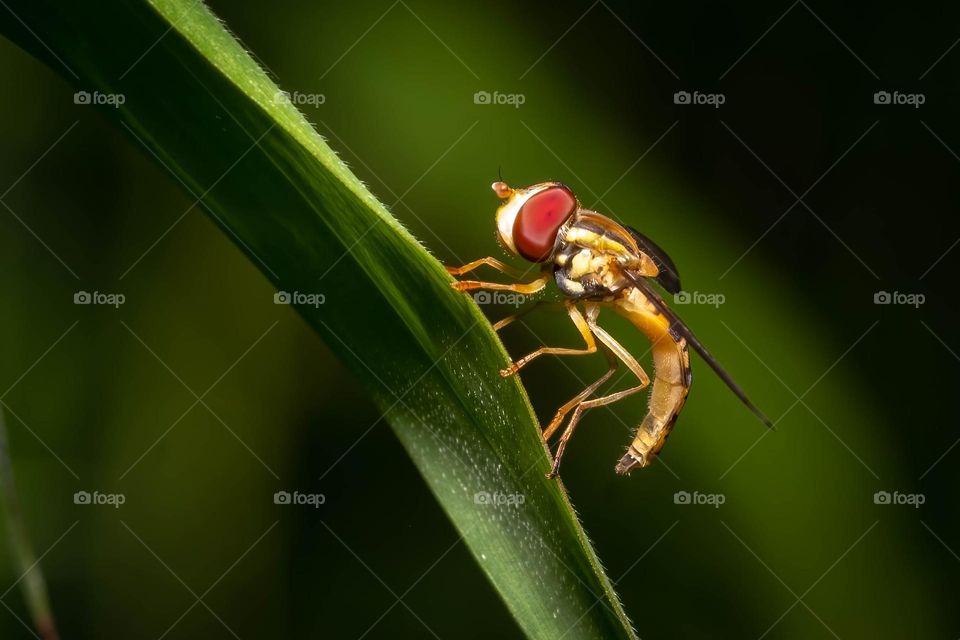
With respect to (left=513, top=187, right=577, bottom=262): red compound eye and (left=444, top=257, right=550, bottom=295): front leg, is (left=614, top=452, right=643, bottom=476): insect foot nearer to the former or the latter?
(left=444, top=257, right=550, bottom=295): front leg

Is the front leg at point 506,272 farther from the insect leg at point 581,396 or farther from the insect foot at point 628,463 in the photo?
the insect foot at point 628,463

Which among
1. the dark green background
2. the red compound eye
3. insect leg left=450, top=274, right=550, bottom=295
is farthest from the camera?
the dark green background

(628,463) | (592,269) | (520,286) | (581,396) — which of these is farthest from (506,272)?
(628,463)

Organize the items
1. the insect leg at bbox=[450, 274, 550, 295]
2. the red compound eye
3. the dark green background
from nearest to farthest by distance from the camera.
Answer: the insect leg at bbox=[450, 274, 550, 295] < the red compound eye < the dark green background

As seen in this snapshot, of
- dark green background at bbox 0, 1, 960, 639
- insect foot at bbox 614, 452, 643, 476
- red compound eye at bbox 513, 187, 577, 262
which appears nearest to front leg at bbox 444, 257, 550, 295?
red compound eye at bbox 513, 187, 577, 262

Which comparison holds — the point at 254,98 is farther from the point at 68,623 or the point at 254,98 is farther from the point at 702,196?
the point at 68,623

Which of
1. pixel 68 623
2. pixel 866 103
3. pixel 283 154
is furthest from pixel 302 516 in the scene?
pixel 866 103
